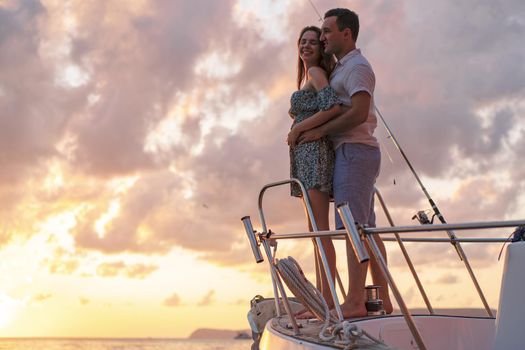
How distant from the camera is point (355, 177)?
186 inches

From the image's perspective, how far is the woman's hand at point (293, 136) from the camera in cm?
498

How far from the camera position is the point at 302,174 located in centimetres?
494

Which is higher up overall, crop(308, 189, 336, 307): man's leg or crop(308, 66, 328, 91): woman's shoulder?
crop(308, 66, 328, 91): woman's shoulder

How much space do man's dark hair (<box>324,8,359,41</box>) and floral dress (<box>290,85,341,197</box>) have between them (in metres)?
0.43

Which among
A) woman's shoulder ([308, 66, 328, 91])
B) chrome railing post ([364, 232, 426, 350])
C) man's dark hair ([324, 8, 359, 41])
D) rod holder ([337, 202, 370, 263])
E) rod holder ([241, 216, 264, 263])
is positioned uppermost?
man's dark hair ([324, 8, 359, 41])

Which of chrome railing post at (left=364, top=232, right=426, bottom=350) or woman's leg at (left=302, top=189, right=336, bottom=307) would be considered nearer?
chrome railing post at (left=364, top=232, right=426, bottom=350)

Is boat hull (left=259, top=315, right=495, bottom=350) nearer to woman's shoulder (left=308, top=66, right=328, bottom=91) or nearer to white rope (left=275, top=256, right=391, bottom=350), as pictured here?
white rope (left=275, top=256, right=391, bottom=350)

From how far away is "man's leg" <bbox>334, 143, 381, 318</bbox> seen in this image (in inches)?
181

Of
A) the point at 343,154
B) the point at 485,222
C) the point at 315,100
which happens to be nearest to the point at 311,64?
the point at 315,100

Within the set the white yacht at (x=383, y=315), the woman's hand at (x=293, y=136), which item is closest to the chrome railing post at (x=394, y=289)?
the white yacht at (x=383, y=315)

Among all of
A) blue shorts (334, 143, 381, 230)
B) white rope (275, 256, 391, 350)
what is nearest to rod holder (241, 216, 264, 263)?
white rope (275, 256, 391, 350)

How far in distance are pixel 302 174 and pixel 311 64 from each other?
79 cm

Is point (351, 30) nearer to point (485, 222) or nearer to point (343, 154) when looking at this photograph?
point (343, 154)

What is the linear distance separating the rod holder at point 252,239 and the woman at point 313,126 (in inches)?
16.1
